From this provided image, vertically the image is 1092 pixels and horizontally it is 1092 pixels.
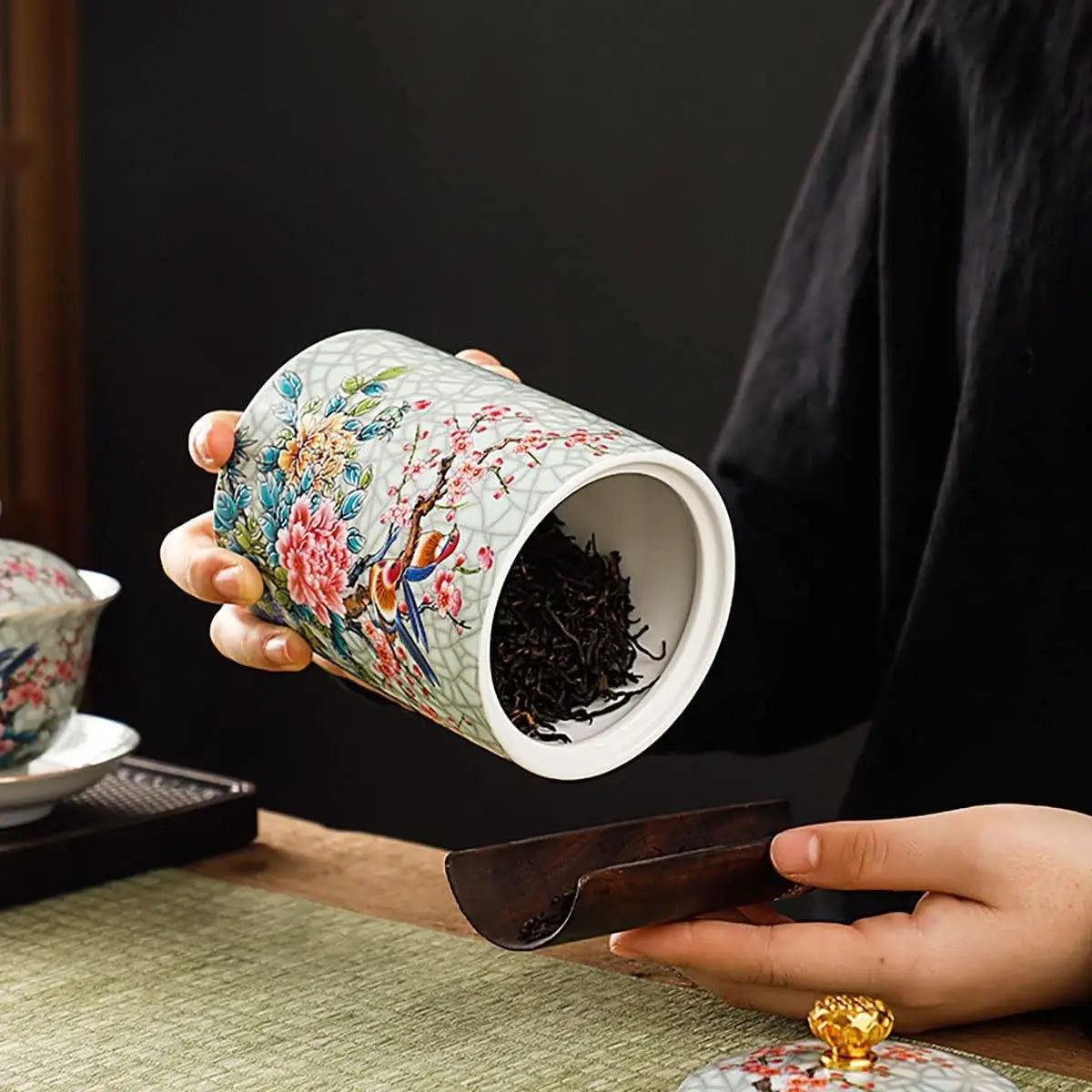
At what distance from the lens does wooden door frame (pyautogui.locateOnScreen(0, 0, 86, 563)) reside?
3398mm

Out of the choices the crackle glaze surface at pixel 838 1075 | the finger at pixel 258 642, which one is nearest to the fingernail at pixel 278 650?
the finger at pixel 258 642

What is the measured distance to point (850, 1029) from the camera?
24.6 inches

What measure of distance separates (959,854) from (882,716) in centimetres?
35

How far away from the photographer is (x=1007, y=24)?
3.62 ft

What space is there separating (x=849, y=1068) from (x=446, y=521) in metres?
0.28

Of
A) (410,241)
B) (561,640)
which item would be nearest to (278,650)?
(561,640)

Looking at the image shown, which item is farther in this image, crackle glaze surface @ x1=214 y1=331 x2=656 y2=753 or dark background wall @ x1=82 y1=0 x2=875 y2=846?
dark background wall @ x1=82 y1=0 x2=875 y2=846

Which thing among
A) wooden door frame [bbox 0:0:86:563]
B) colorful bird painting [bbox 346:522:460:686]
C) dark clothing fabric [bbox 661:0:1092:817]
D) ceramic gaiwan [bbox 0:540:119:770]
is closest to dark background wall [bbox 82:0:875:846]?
wooden door frame [bbox 0:0:86:563]

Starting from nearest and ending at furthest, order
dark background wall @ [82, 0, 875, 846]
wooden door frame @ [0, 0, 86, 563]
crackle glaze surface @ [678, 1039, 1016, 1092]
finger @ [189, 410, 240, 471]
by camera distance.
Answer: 1. crackle glaze surface @ [678, 1039, 1016, 1092]
2. finger @ [189, 410, 240, 471]
3. dark background wall @ [82, 0, 875, 846]
4. wooden door frame @ [0, 0, 86, 563]

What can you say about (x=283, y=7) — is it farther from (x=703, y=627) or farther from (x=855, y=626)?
(x=703, y=627)

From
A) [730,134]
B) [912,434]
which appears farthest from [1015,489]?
[730,134]

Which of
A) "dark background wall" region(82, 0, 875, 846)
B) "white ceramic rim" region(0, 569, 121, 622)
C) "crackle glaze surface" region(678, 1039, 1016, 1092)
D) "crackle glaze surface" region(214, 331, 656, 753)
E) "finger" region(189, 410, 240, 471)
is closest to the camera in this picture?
"crackle glaze surface" region(678, 1039, 1016, 1092)

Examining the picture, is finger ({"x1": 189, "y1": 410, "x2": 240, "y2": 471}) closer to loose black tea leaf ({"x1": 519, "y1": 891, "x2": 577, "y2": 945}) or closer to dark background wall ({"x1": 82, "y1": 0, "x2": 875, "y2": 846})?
loose black tea leaf ({"x1": 519, "y1": 891, "x2": 577, "y2": 945})

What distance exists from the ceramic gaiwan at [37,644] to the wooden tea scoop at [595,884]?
0.39m
